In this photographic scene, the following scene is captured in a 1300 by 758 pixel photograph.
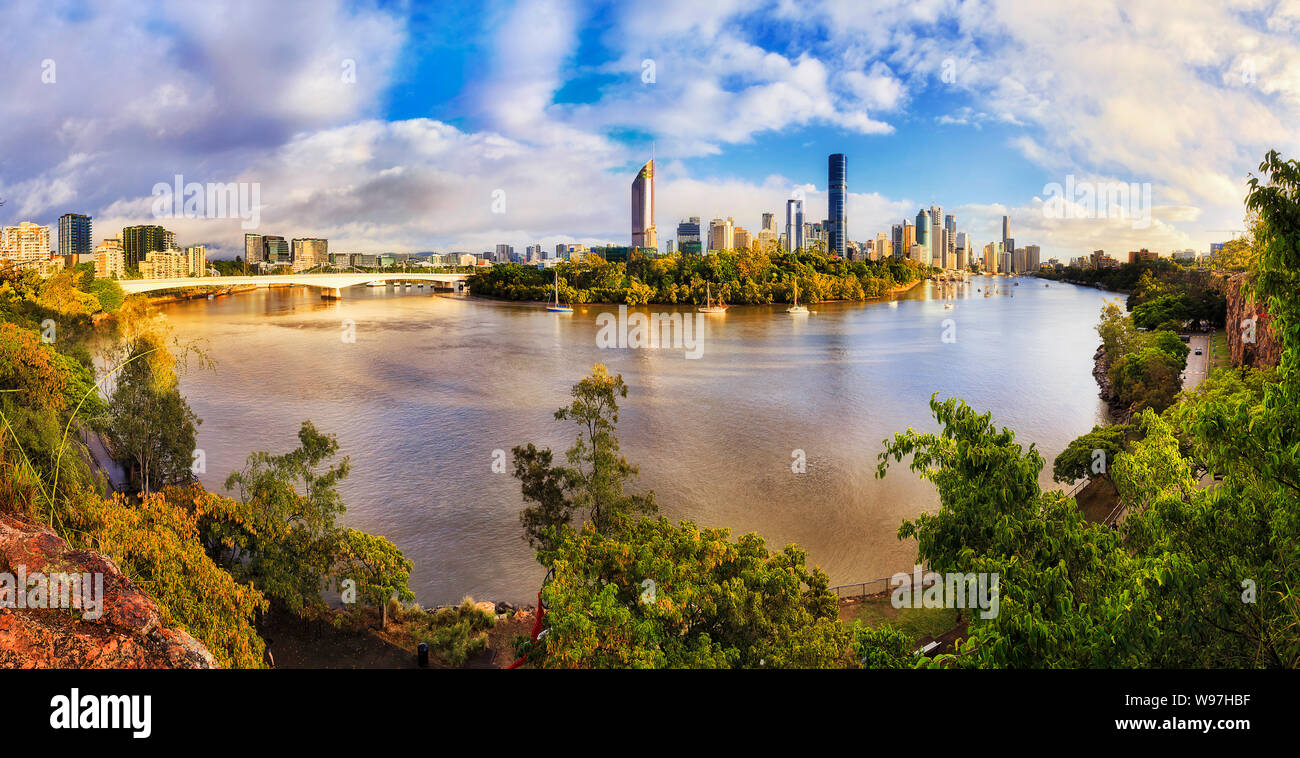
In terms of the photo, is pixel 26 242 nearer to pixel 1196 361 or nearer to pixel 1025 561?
pixel 1025 561

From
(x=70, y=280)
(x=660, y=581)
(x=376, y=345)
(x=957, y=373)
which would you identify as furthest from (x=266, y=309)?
(x=660, y=581)

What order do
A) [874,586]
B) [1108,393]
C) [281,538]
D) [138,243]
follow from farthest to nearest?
[138,243] → [1108,393] → [874,586] → [281,538]

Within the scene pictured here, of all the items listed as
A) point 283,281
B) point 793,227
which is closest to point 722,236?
point 793,227

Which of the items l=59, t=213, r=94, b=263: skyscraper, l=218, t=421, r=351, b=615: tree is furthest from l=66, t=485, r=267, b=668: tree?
l=59, t=213, r=94, b=263: skyscraper

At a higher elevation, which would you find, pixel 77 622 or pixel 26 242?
pixel 26 242

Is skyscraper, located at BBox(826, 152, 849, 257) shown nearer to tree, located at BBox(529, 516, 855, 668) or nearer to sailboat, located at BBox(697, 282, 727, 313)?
sailboat, located at BBox(697, 282, 727, 313)

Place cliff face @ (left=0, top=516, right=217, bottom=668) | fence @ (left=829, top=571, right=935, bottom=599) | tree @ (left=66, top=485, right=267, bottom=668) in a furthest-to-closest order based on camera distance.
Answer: fence @ (left=829, top=571, right=935, bottom=599)
tree @ (left=66, top=485, right=267, bottom=668)
cliff face @ (left=0, top=516, right=217, bottom=668)
